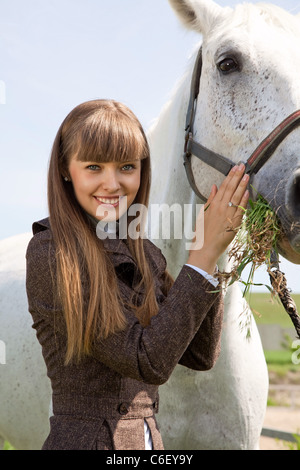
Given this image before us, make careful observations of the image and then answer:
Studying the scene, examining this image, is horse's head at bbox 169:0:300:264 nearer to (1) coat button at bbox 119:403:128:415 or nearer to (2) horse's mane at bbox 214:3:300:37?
(2) horse's mane at bbox 214:3:300:37

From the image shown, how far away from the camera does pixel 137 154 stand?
1696 mm

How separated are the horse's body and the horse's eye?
0.01m

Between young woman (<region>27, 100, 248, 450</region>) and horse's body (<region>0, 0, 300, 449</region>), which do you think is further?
horse's body (<region>0, 0, 300, 449</region>)

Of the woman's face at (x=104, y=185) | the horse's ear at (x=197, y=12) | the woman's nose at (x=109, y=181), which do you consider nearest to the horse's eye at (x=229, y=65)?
the horse's ear at (x=197, y=12)

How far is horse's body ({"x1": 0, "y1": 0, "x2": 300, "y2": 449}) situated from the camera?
1.83 metres

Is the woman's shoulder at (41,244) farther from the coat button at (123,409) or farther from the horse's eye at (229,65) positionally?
the horse's eye at (229,65)

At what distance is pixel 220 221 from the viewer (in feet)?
5.29

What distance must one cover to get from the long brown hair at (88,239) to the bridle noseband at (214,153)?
310mm

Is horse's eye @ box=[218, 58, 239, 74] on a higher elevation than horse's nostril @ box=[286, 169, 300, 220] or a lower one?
higher

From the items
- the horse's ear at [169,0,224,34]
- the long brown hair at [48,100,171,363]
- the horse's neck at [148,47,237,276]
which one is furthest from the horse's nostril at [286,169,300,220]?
the horse's ear at [169,0,224,34]

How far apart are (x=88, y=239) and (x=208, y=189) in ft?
2.21

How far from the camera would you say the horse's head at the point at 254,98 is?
1710 millimetres

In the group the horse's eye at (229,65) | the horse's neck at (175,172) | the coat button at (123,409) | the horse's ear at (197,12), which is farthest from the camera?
the horse's neck at (175,172)
